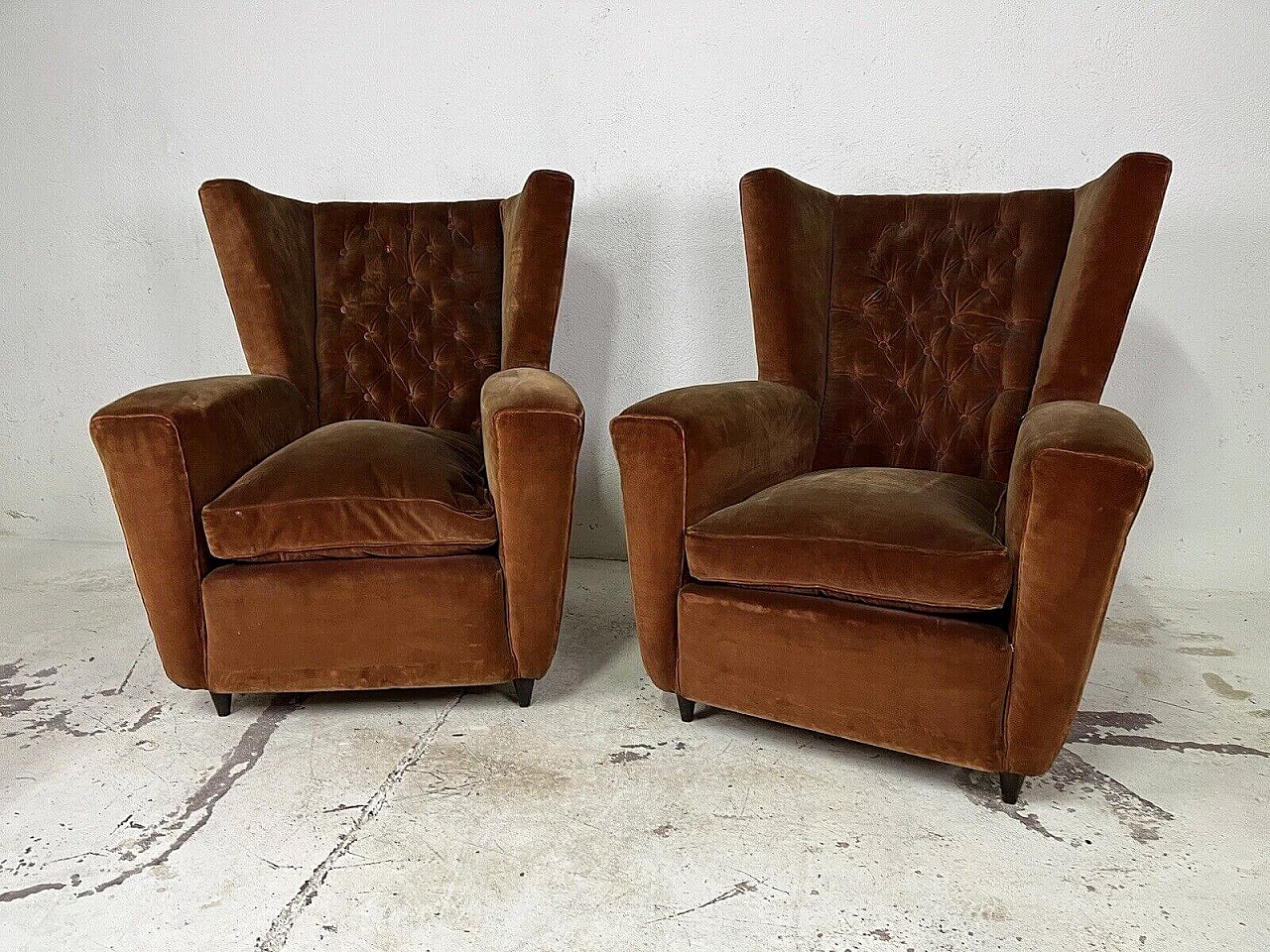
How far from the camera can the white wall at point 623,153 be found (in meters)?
2.65

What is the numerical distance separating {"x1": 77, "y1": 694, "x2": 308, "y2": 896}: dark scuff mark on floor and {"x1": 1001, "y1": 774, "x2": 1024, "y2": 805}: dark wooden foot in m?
1.32

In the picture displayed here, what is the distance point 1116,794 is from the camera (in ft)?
5.76

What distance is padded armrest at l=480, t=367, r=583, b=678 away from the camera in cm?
187

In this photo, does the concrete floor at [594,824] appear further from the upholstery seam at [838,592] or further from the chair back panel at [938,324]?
the chair back panel at [938,324]

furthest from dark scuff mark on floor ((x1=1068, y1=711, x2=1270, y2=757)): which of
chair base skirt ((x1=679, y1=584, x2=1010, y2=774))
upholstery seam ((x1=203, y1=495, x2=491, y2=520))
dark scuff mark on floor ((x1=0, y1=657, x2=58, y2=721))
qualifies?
dark scuff mark on floor ((x1=0, y1=657, x2=58, y2=721))

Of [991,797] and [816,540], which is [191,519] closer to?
[816,540]

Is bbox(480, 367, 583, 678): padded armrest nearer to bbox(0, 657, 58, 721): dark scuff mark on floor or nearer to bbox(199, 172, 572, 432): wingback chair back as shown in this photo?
bbox(199, 172, 572, 432): wingback chair back

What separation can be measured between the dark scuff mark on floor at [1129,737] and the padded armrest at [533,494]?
1034mm

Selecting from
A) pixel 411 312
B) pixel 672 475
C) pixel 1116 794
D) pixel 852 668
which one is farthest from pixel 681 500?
pixel 411 312

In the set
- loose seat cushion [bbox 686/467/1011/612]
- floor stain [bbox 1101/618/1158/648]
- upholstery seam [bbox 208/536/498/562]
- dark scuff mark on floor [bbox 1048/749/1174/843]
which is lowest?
floor stain [bbox 1101/618/1158/648]

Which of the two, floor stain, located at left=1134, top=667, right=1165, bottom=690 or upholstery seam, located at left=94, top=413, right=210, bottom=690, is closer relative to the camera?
upholstery seam, located at left=94, top=413, right=210, bottom=690

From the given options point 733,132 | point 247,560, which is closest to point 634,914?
point 247,560

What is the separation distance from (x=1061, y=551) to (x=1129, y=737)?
0.65 m

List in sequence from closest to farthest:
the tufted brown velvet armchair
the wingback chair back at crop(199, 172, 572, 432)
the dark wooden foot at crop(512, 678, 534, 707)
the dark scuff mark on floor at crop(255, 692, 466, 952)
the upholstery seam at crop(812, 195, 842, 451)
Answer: the dark scuff mark on floor at crop(255, 692, 466, 952)
the tufted brown velvet armchair
the dark wooden foot at crop(512, 678, 534, 707)
the upholstery seam at crop(812, 195, 842, 451)
the wingback chair back at crop(199, 172, 572, 432)
